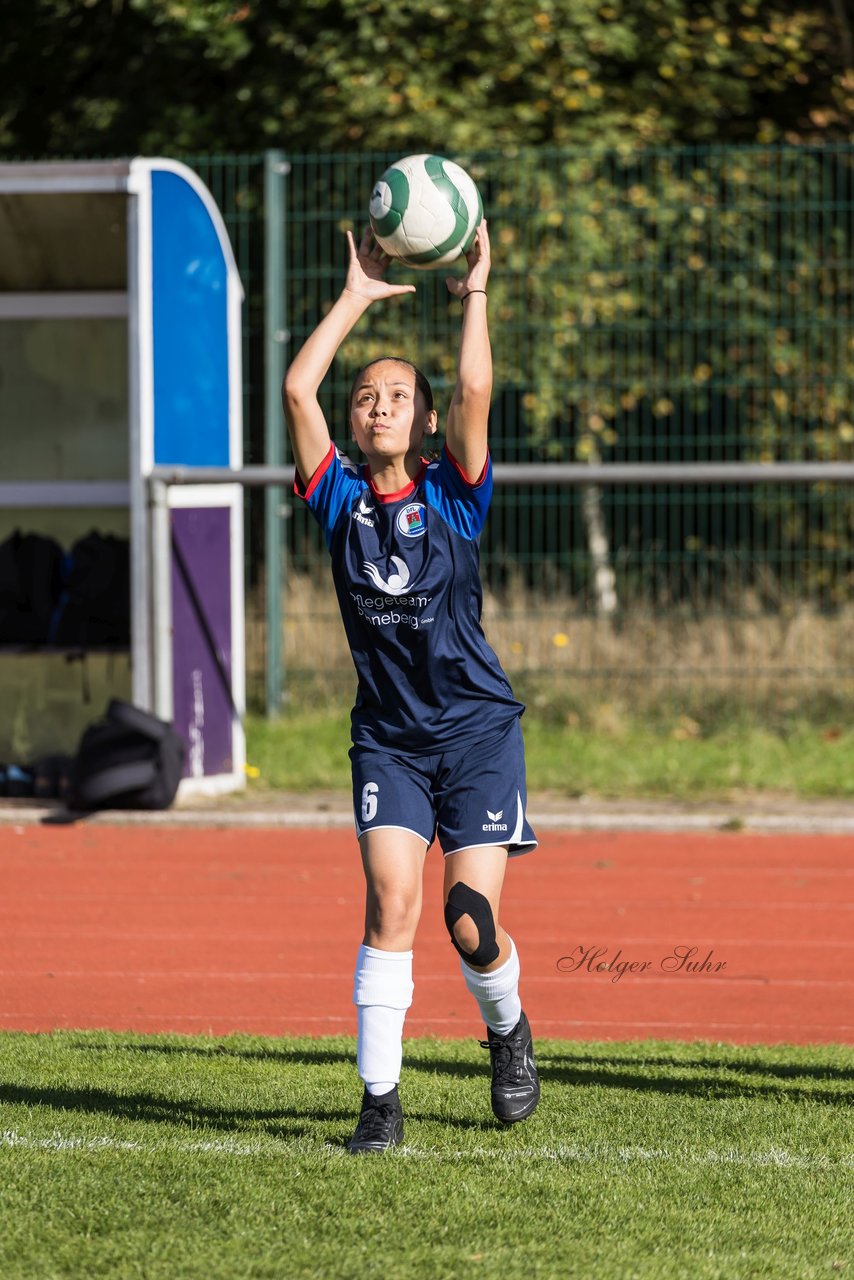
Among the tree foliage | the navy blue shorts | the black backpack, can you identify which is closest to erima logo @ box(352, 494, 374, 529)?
the navy blue shorts

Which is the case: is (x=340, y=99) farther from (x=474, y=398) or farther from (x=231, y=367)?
(x=474, y=398)

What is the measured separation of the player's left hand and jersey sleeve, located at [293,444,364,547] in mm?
493

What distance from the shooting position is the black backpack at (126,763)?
9.24m

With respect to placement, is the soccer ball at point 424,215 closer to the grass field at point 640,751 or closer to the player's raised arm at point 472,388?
the player's raised arm at point 472,388

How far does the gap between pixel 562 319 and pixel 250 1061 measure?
7928 mm

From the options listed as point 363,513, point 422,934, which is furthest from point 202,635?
point 363,513

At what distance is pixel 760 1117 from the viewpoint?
4578 mm

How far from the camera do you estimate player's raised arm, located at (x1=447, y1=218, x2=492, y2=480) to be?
167 inches

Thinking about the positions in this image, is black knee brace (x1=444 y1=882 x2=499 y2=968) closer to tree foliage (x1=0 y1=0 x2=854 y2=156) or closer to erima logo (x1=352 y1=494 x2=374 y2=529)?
erima logo (x1=352 y1=494 x2=374 y2=529)

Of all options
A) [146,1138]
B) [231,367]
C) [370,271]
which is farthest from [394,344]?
[146,1138]

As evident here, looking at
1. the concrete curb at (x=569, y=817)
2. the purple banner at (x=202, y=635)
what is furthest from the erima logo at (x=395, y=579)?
the purple banner at (x=202, y=635)

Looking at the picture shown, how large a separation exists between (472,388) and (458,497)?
0.27m

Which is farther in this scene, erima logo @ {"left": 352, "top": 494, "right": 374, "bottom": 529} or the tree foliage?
the tree foliage

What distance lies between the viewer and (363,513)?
14.3 feet
